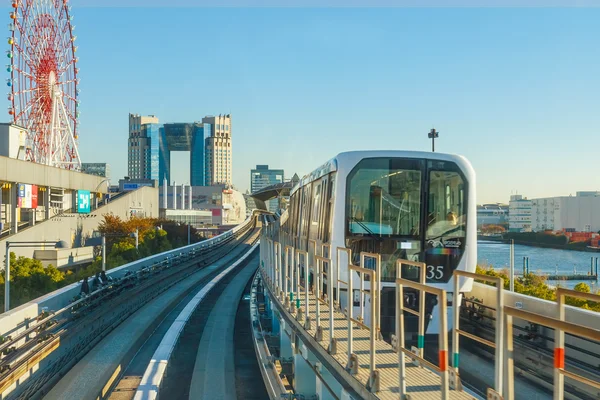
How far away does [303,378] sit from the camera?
10.1 meters

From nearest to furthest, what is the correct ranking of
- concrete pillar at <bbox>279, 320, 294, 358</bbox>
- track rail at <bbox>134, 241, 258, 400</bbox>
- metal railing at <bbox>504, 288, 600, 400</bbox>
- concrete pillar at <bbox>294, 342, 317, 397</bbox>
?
metal railing at <bbox>504, 288, 600, 400</bbox>, concrete pillar at <bbox>294, 342, 317, 397</bbox>, track rail at <bbox>134, 241, 258, 400</bbox>, concrete pillar at <bbox>279, 320, 294, 358</bbox>

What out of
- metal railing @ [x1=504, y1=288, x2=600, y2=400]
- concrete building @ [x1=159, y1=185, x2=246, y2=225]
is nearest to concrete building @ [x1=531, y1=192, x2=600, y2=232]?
concrete building @ [x1=159, y1=185, x2=246, y2=225]

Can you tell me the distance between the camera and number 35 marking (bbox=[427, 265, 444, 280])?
37.4 feet

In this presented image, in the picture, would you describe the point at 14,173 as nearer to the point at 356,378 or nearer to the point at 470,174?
the point at 470,174

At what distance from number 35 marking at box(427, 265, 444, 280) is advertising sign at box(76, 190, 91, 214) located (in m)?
44.0

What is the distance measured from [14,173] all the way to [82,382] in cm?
2986

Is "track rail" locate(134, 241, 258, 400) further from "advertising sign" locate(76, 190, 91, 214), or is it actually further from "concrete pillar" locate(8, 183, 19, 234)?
"advertising sign" locate(76, 190, 91, 214)

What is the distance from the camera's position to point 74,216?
49500 mm

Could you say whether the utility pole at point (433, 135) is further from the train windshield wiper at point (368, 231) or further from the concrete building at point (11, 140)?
the concrete building at point (11, 140)

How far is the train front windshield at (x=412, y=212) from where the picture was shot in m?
11.4

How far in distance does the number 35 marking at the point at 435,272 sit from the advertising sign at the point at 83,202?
43977 mm

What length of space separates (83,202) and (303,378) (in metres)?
45.3

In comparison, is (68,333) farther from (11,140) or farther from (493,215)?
(493,215)

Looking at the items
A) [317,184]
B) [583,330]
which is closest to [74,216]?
[317,184]
